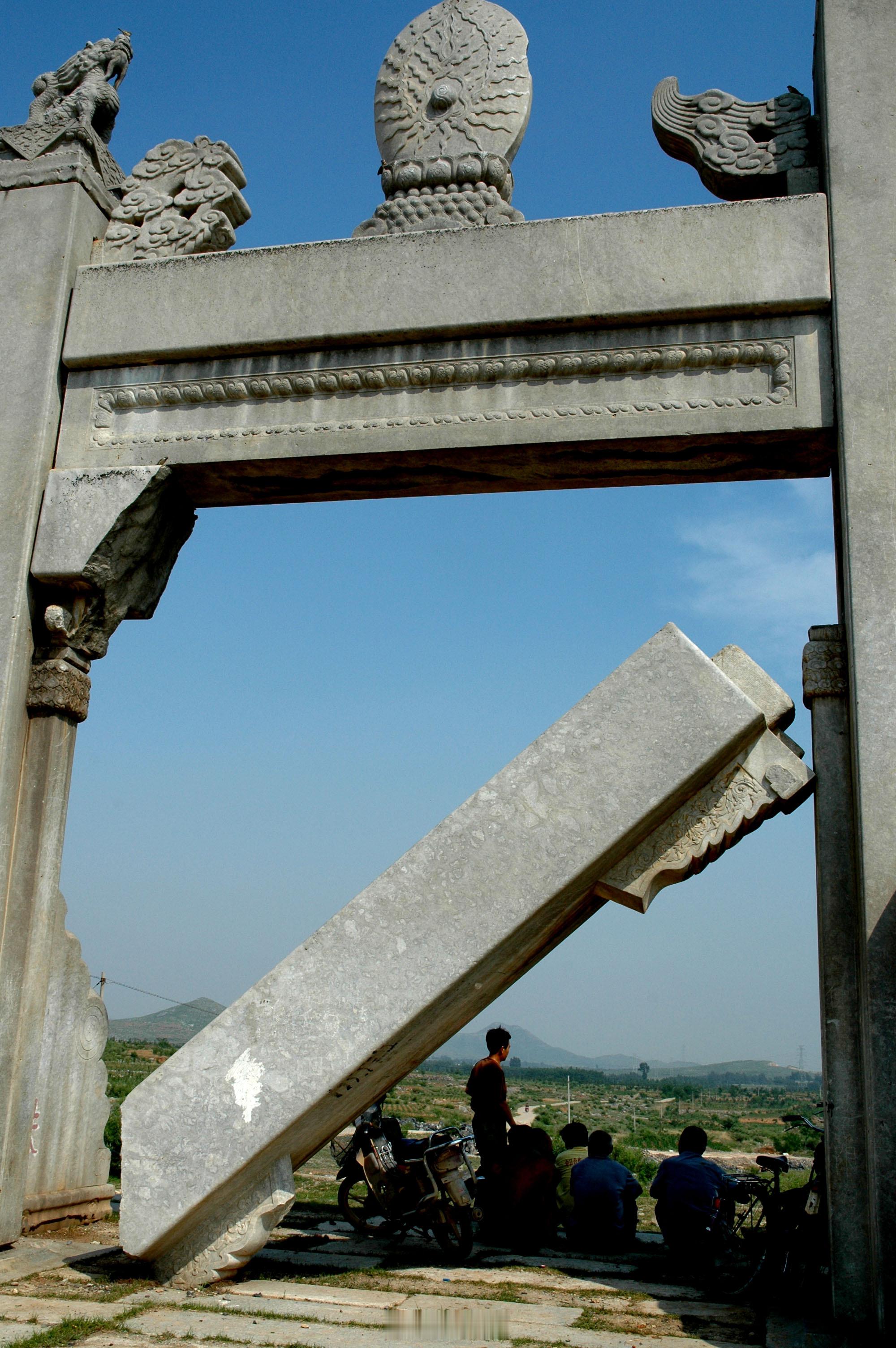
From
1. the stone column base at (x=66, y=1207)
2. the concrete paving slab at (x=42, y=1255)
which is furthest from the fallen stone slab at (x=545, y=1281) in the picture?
the stone column base at (x=66, y=1207)

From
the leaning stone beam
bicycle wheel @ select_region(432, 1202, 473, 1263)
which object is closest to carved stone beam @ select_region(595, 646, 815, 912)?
the leaning stone beam

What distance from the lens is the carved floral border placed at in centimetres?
659

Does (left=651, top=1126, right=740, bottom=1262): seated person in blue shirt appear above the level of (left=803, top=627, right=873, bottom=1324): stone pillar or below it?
below

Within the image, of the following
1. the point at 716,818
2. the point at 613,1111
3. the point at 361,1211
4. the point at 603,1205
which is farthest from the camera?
the point at 613,1111

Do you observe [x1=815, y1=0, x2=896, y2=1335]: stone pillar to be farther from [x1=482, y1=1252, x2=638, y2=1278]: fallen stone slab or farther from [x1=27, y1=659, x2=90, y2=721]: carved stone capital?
[x1=27, y1=659, x2=90, y2=721]: carved stone capital

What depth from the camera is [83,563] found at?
276 inches

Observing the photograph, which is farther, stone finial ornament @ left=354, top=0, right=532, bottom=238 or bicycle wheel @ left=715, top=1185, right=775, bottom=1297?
stone finial ornament @ left=354, top=0, right=532, bottom=238

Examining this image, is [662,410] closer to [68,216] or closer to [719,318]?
[719,318]

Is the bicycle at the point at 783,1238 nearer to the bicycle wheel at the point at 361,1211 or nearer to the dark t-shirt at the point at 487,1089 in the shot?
the dark t-shirt at the point at 487,1089

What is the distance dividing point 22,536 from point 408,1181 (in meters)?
4.52

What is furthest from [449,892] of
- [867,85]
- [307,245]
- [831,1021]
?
[867,85]

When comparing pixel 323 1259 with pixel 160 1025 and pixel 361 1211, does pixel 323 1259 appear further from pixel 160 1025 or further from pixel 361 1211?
pixel 160 1025

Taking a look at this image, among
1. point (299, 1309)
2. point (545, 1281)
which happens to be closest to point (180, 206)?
point (299, 1309)

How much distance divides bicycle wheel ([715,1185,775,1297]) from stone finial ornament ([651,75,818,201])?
5.72 metres
